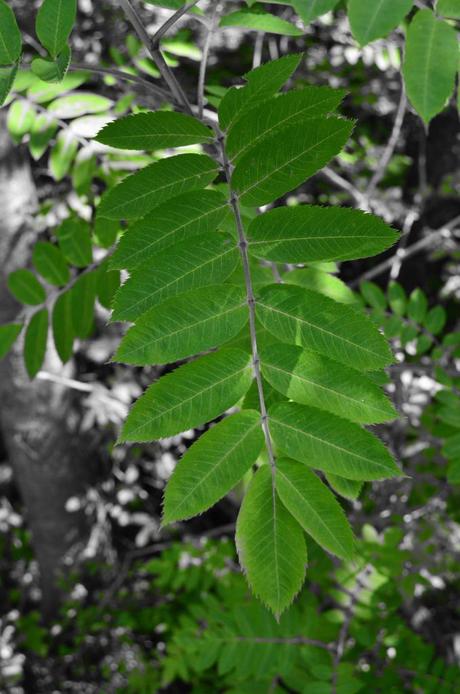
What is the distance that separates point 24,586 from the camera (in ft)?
11.5

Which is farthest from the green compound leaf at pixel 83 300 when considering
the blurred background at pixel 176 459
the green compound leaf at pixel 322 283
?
the green compound leaf at pixel 322 283

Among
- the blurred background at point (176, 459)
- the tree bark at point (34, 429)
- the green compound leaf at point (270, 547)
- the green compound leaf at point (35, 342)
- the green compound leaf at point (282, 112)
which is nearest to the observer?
the green compound leaf at point (270, 547)

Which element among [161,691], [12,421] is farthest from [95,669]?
[12,421]

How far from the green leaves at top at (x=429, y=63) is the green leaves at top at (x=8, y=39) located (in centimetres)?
51

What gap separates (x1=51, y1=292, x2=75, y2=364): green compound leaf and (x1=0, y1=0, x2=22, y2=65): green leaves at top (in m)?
0.61

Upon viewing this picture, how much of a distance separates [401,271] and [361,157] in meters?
0.76

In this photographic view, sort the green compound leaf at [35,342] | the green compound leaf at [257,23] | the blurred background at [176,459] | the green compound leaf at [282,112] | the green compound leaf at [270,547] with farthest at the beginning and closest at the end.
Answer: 1. the blurred background at [176,459]
2. the green compound leaf at [35,342]
3. the green compound leaf at [257,23]
4. the green compound leaf at [282,112]
5. the green compound leaf at [270,547]

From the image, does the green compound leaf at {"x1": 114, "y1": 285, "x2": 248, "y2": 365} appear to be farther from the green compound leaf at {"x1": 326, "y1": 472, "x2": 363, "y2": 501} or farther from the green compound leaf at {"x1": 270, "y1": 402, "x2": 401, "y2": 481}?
the green compound leaf at {"x1": 326, "y1": 472, "x2": 363, "y2": 501}

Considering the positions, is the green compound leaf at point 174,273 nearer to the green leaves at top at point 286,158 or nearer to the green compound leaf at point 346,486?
the green leaves at top at point 286,158

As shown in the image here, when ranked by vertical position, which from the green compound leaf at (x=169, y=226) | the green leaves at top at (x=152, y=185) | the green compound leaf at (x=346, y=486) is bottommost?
the green compound leaf at (x=346, y=486)

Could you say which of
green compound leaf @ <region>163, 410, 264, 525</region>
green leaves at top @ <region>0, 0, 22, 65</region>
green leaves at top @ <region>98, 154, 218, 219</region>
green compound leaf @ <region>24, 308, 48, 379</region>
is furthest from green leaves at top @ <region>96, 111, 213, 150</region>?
green compound leaf @ <region>24, 308, 48, 379</region>

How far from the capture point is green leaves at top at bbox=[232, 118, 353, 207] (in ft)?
2.64

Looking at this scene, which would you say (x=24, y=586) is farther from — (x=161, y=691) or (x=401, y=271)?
(x=401, y=271)

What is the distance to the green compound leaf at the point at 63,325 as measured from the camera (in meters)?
1.33
